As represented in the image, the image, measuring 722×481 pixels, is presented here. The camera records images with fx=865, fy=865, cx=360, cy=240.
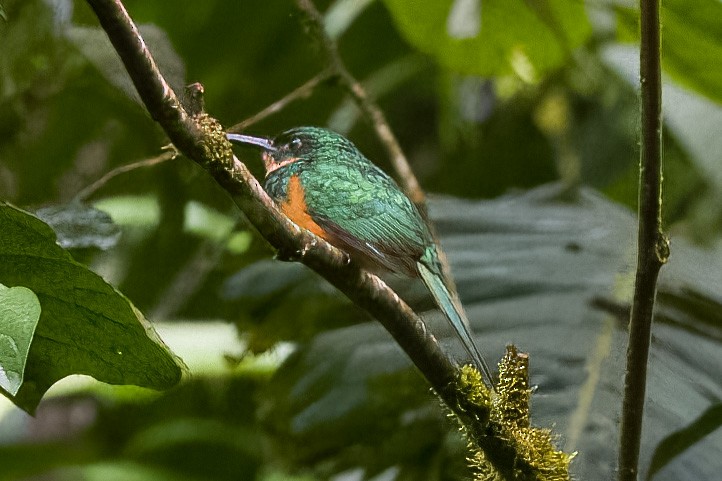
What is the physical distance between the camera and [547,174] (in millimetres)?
1472

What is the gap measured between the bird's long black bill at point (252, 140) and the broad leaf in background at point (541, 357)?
Result: 0.43 ft

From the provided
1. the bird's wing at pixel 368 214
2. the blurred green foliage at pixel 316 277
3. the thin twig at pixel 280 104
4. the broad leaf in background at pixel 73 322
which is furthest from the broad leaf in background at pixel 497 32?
the broad leaf in background at pixel 73 322

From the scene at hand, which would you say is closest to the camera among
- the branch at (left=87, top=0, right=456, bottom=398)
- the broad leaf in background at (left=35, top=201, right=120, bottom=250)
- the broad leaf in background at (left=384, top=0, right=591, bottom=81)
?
the branch at (left=87, top=0, right=456, bottom=398)

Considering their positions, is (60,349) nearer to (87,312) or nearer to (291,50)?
(87,312)

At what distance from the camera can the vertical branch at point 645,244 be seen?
469mm

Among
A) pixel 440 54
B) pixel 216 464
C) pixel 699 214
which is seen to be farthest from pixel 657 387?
pixel 216 464

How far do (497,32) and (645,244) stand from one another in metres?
0.23

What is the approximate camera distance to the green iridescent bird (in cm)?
47

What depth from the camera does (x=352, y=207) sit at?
0.49 m

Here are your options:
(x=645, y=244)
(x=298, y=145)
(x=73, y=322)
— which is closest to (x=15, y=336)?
(x=73, y=322)

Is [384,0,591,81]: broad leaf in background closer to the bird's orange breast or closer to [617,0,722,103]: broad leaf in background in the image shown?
[617,0,722,103]: broad leaf in background

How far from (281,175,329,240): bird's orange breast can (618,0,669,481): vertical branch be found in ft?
0.61

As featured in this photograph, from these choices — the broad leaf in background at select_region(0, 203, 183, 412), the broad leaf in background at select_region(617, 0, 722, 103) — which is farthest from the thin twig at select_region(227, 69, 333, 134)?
the broad leaf in background at select_region(617, 0, 722, 103)

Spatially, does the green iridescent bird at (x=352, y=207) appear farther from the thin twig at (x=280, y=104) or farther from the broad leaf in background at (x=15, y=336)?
the broad leaf in background at (x=15, y=336)
